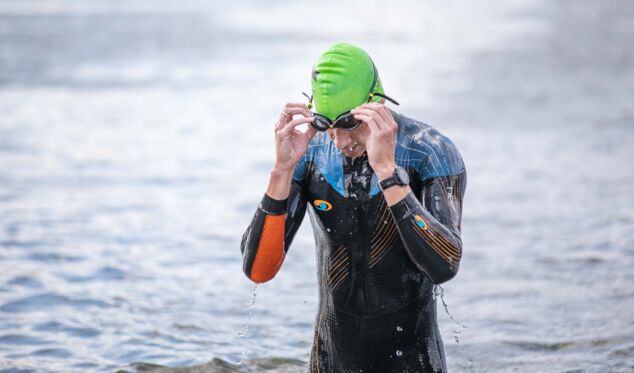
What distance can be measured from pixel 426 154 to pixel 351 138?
0.34m

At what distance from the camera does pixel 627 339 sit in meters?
8.04

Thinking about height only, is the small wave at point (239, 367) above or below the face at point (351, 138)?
below

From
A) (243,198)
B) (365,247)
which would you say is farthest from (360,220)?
(243,198)

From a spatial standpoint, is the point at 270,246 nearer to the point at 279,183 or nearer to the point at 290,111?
the point at 279,183

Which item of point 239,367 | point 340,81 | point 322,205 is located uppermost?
point 340,81

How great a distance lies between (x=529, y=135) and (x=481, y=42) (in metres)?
12.6

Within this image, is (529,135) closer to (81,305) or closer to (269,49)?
(81,305)

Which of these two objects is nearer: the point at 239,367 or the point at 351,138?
the point at 351,138

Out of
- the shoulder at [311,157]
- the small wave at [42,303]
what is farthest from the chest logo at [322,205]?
the small wave at [42,303]

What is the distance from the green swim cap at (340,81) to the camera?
4.25m

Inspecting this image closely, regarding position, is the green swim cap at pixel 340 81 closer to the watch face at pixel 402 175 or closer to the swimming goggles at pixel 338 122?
the swimming goggles at pixel 338 122

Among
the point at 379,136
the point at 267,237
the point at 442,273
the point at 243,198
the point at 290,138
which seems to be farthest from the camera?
the point at 243,198

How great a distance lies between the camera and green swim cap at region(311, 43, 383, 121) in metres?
4.25

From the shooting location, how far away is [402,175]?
13.4ft
